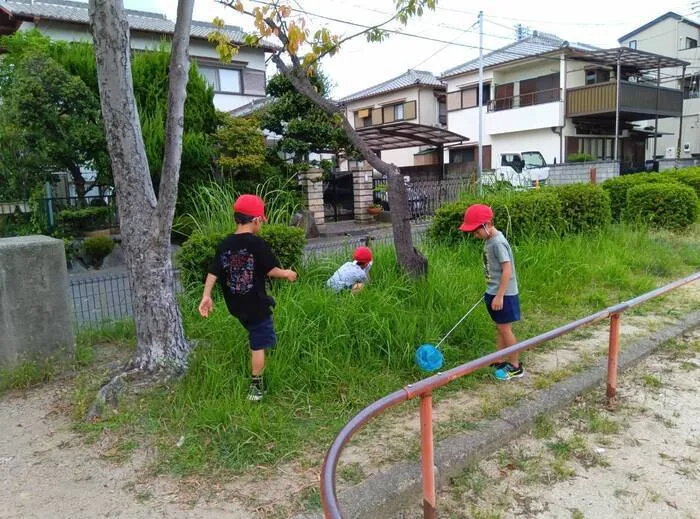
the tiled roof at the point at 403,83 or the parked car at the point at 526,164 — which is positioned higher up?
the tiled roof at the point at 403,83

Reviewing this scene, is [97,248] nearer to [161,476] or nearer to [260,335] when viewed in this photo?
[260,335]

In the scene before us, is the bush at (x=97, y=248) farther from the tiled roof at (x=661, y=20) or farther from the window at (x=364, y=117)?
the tiled roof at (x=661, y=20)

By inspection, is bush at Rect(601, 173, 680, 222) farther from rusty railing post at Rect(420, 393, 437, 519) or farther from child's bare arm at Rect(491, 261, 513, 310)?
rusty railing post at Rect(420, 393, 437, 519)

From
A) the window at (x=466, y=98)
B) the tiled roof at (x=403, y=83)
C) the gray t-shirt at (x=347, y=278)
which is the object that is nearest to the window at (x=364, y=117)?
the tiled roof at (x=403, y=83)

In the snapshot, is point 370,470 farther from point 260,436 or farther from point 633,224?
point 633,224

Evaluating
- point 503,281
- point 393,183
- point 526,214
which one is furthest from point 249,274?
point 526,214

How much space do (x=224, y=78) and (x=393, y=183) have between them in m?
17.0

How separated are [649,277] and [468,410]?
15.7ft

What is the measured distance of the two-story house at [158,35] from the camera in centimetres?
1698

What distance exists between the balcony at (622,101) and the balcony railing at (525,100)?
0.90 metres

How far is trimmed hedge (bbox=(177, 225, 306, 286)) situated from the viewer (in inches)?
222

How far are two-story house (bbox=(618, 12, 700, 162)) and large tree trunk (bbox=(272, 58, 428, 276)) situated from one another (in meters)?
29.7

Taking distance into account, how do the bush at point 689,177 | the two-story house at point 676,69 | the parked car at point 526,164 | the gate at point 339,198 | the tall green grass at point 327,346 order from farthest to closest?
the two-story house at point 676,69
the parked car at point 526,164
the gate at point 339,198
the bush at point 689,177
the tall green grass at point 327,346

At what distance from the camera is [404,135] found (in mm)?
18531
